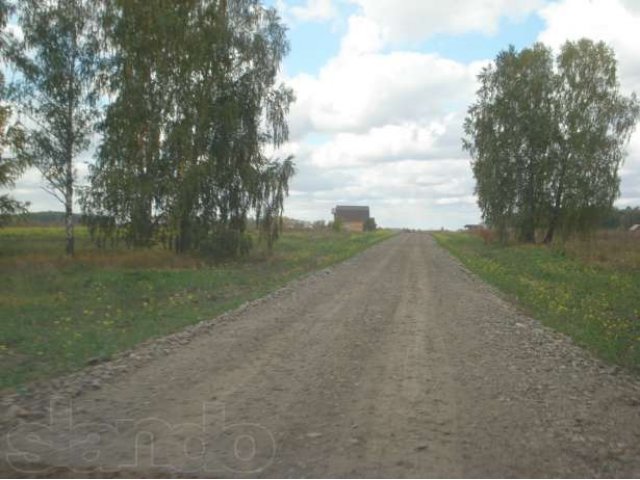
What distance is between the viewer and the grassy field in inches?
388

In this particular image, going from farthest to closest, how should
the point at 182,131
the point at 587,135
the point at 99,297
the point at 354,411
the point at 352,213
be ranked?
the point at 352,213 < the point at 587,135 < the point at 182,131 < the point at 99,297 < the point at 354,411

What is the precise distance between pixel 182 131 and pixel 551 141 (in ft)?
83.5

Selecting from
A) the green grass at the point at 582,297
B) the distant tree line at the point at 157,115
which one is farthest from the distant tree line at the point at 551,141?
the distant tree line at the point at 157,115

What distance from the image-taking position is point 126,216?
27.8 m

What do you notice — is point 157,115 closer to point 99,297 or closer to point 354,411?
point 99,297

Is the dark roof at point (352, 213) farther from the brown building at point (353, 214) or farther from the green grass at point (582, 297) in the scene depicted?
the green grass at point (582, 297)

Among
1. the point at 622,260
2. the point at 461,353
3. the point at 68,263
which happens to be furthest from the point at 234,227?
the point at 461,353

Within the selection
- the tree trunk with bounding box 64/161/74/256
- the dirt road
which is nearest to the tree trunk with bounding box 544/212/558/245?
the tree trunk with bounding box 64/161/74/256

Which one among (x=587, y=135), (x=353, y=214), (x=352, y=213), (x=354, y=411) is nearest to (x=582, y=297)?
(x=354, y=411)

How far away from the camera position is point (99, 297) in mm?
16828

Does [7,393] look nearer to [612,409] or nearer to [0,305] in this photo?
[612,409]

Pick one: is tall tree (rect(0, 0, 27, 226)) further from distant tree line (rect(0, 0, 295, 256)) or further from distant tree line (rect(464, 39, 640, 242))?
distant tree line (rect(464, 39, 640, 242))

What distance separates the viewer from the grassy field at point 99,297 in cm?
984

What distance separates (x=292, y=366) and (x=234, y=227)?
70.8ft
